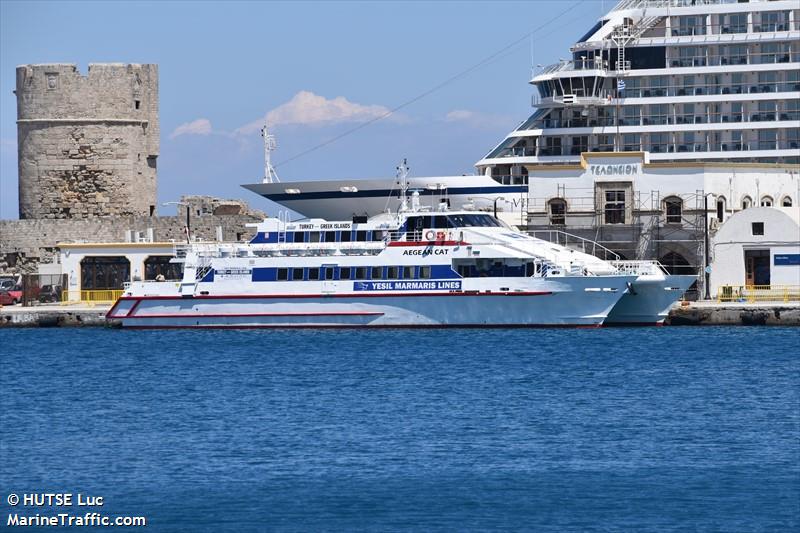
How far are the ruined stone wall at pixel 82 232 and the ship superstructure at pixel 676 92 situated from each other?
28.7 ft

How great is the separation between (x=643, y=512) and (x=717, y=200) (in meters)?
30.6

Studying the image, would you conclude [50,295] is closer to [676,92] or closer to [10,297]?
[10,297]

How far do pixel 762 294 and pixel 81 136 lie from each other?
935 inches

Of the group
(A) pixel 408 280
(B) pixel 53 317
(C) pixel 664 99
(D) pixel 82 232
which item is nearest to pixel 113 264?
(B) pixel 53 317

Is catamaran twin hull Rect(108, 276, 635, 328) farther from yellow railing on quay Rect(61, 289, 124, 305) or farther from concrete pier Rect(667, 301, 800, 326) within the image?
yellow railing on quay Rect(61, 289, 124, 305)

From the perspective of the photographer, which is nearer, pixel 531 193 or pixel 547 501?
pixel 547 501

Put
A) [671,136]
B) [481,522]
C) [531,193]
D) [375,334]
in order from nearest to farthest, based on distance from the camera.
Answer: [481,522]
[375,334]
[531,193]
[671,136]

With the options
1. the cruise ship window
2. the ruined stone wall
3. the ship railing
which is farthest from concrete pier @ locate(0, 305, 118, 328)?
the cruise ship window

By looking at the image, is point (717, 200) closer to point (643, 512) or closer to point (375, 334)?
point (375, 334)

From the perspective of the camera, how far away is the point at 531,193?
4959cm

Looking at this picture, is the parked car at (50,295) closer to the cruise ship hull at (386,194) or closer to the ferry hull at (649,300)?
the cruise ship hull at (386,194)

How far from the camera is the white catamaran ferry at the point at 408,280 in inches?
1624

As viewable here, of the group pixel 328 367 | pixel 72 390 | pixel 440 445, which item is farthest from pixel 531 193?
pixel 440 445

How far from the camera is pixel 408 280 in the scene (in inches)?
1650
